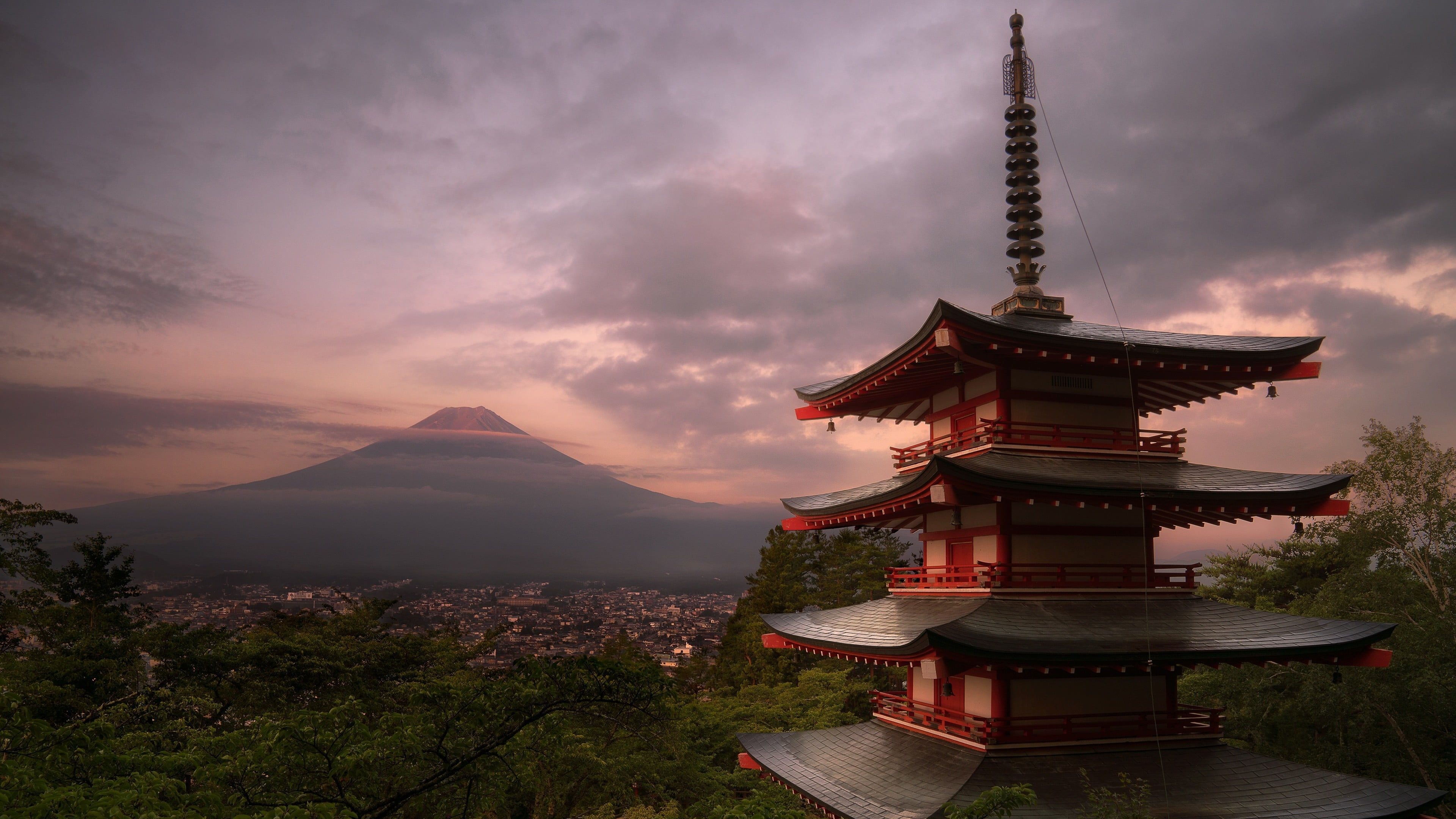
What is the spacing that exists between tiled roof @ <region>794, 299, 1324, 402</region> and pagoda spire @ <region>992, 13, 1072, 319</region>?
4.55ft

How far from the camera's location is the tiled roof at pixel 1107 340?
11.5m

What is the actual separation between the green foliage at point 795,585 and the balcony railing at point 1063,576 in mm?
22713

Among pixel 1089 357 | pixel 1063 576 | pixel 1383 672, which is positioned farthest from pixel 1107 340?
pixel 1383 672

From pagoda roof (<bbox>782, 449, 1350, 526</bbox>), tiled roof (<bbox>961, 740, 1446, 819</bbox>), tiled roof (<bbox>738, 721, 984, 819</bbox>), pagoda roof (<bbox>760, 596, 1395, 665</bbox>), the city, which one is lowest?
the city

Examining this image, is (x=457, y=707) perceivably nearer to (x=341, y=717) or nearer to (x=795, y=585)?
(x=341, y=717)

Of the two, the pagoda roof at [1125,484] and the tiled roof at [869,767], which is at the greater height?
the pagoda roof at [1125,484]

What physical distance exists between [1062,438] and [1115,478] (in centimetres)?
123

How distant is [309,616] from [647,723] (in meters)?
25.2

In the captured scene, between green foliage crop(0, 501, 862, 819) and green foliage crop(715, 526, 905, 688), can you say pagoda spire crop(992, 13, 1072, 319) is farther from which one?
green foliage crop(715, 526, 905, 688)

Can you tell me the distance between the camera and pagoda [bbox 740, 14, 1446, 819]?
10.4 m

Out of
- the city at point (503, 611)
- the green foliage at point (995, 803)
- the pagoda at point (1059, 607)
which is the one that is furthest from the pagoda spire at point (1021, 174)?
the city at point (503, 611)

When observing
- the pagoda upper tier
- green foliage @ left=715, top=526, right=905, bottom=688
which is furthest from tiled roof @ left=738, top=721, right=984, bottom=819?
green foliage @ left=715, top=526, right=905, bottom=688

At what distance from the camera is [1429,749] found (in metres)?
19.0

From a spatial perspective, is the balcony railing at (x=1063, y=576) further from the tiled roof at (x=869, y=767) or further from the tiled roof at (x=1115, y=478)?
the tiled roof at (x=869, y=767)
